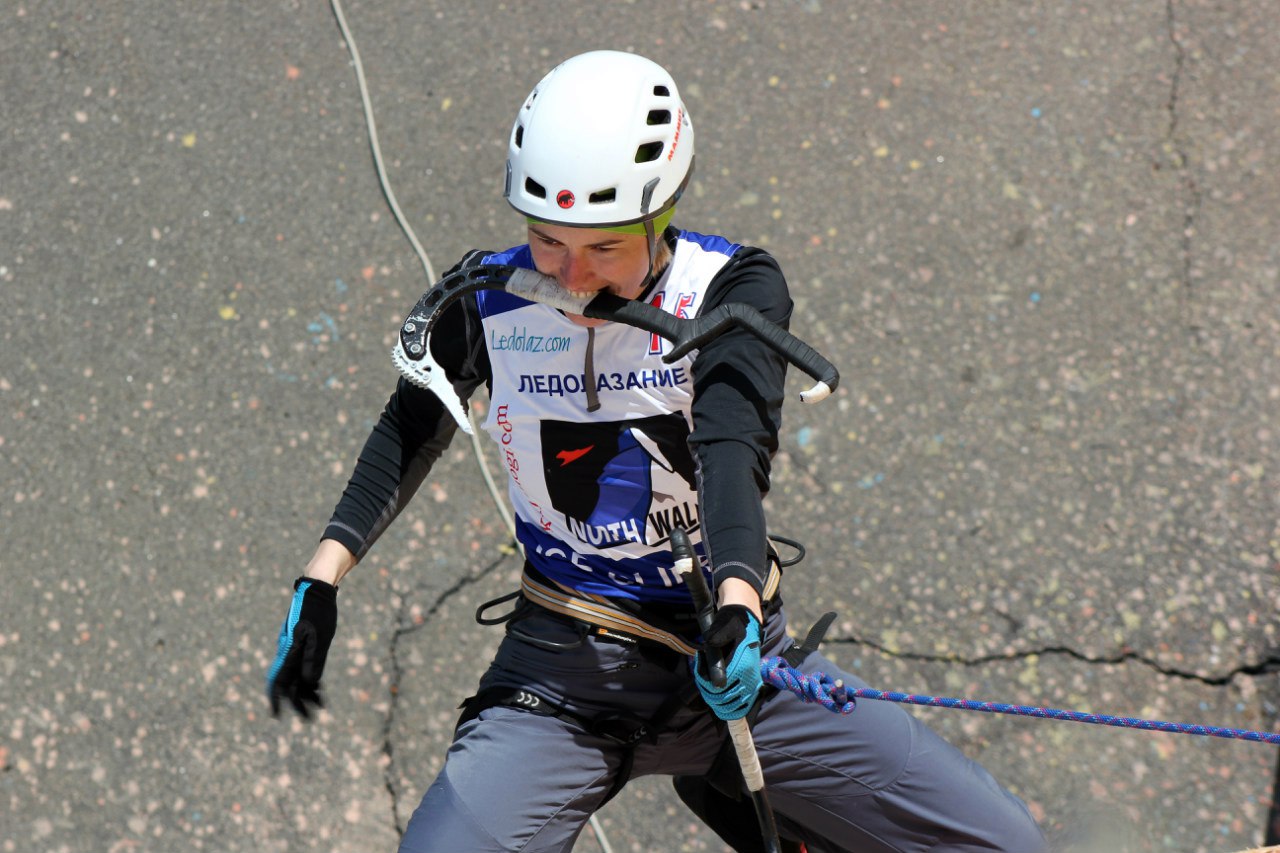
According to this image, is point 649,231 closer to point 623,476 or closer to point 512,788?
point 623,476

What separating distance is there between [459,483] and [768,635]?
1.62m

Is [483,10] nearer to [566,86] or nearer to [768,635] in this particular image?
[566,86]

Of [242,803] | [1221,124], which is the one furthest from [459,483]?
[1221,124]

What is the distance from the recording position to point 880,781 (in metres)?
2.48

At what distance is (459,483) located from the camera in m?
3.92

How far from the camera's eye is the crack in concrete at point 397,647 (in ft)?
11.7

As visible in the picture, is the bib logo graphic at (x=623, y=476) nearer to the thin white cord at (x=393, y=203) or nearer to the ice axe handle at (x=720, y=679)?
the ice axe handle at (x=720, y=679)

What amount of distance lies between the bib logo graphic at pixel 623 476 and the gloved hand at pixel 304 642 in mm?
536

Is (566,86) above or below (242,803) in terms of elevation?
above

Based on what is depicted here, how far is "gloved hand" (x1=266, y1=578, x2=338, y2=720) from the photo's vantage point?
8.09 feet

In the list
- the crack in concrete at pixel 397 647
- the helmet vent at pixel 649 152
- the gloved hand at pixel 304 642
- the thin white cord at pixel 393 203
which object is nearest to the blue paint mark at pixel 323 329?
the thin white cord at pixel 393 203

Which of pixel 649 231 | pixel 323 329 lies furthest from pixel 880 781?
pixel 323 329

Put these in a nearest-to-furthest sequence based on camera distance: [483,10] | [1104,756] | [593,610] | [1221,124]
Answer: [593,610]
[1104,756]
[1221,124]
[483,10]

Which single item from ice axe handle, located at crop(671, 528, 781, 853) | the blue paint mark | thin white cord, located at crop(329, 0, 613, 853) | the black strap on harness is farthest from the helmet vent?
the blue paint mark
